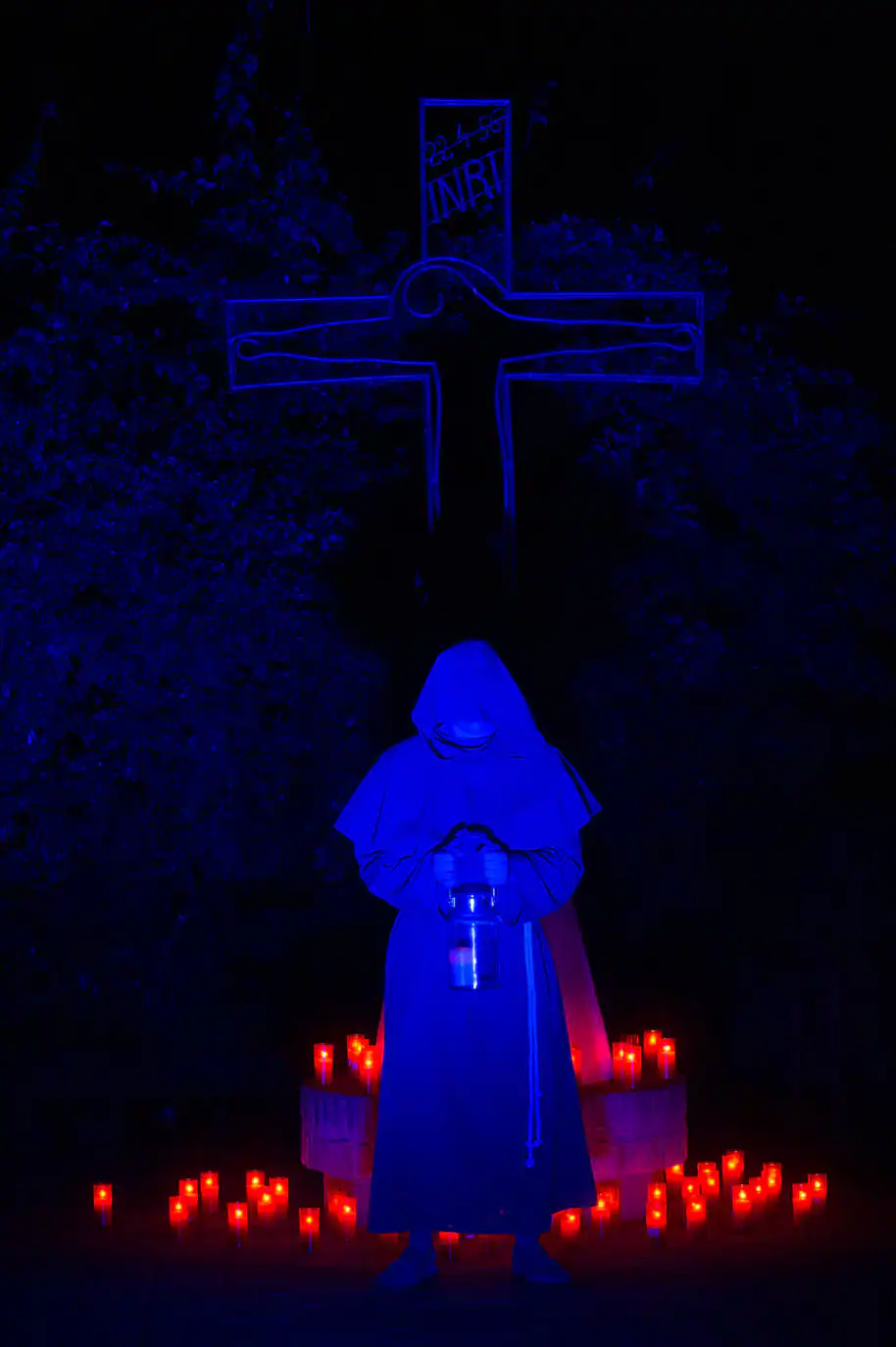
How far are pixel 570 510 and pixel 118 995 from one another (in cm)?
218

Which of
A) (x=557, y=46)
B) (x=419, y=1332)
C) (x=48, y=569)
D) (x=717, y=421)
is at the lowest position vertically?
(x=419, y=1332)

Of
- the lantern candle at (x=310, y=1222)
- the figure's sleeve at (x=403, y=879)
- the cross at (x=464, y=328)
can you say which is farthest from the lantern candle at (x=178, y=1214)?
the cross at (x=464, y=328)

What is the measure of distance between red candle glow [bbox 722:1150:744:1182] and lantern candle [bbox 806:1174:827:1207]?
8.2 inches

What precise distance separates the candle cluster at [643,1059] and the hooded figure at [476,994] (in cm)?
43

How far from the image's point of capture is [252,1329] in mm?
4469

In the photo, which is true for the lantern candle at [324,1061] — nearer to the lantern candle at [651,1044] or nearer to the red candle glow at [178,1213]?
the red candle glow at [178,1213]

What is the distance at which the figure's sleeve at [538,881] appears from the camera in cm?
479

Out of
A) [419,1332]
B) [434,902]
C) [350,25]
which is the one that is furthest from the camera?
[350,25]

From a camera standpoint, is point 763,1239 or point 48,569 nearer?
point 763,1239

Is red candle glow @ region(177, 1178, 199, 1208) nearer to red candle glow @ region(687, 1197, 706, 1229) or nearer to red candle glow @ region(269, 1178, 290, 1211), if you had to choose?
red candle glow @ region(269, 1178, 290, 1211)

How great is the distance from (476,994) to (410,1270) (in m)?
0.74

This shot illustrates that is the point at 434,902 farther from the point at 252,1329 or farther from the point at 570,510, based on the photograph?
the point at 570,510

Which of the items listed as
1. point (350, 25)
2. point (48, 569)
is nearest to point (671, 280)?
point (350, 25)

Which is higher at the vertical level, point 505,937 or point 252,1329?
point 505,937
